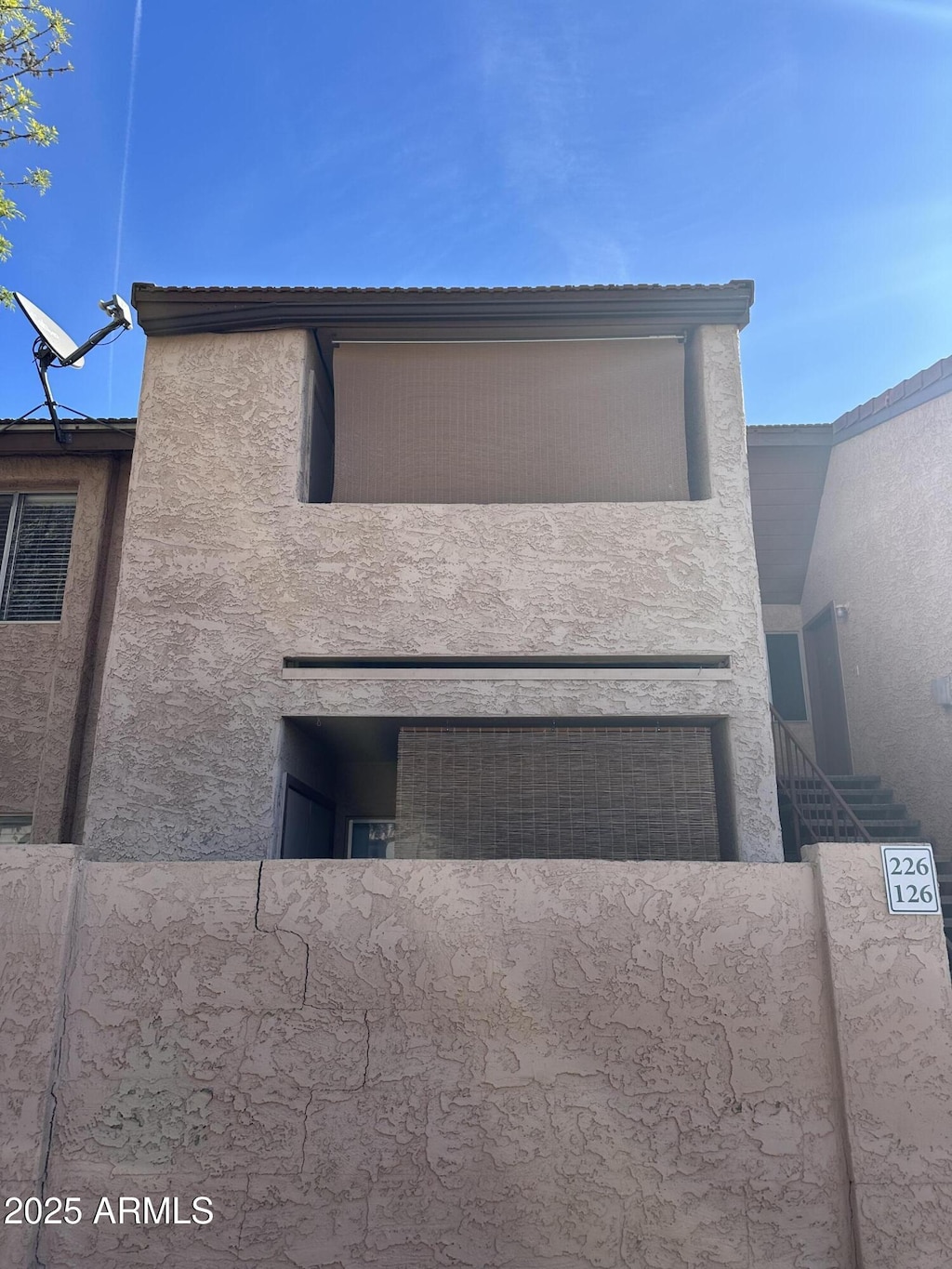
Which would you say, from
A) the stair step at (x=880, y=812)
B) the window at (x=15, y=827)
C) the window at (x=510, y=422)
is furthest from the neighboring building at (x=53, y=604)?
the stair step at (x=880, y=812)

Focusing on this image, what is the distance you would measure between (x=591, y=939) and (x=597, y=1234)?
1.36m

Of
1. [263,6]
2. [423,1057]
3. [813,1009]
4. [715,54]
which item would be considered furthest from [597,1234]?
[263,6]

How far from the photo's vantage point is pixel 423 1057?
4859 mm

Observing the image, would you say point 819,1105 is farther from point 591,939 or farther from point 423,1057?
point 423,1057

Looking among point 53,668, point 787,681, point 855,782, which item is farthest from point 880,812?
point 53,668

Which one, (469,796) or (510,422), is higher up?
(510,422)

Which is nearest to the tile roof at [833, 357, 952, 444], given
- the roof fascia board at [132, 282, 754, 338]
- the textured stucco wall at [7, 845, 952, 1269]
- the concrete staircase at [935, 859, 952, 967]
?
the roof fascia board at [132, 282, 754, 338]

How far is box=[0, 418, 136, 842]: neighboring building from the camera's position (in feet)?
29.9

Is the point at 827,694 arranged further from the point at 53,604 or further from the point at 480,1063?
the point at 53,604

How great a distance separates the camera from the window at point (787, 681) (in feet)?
42.2

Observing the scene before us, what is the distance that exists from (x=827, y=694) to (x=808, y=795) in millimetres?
2526

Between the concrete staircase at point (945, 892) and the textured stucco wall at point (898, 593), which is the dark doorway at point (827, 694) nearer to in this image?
the textured stucco wall at point (898, 593)

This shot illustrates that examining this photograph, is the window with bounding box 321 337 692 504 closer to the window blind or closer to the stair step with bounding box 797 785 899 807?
the window blind

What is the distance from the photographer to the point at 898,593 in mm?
10758
